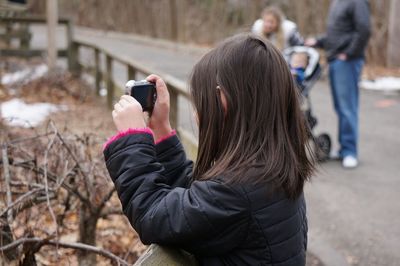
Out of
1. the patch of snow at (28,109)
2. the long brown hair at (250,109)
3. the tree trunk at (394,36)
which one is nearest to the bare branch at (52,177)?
the long brown hair at (250,109)

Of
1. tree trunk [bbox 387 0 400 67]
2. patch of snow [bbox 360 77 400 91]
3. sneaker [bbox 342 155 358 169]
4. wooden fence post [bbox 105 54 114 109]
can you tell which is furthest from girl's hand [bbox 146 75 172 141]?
tree trunk [bbox 387 0 400 67]

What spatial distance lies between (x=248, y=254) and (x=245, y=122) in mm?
381

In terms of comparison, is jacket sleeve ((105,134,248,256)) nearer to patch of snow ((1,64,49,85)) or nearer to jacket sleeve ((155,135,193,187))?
jacket sleeve ((155,135,193,187))

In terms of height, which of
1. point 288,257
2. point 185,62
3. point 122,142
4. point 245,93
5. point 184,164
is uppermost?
point 245,93

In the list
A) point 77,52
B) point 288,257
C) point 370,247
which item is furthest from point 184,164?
point 77,52

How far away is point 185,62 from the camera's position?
50.1 ft

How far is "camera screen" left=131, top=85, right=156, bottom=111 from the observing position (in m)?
1.96

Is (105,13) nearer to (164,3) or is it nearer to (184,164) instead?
(164,3)

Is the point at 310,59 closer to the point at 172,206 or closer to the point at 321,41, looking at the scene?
the point at 321,41

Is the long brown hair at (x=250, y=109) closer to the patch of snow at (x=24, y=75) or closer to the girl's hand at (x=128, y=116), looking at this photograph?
the girl's hand at (x=128, y=116)

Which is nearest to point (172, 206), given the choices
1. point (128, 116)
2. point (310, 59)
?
point (128, 116)

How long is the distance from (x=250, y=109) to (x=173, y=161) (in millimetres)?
439

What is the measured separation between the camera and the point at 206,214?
5.40ft

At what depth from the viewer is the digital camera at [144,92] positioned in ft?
6.35
